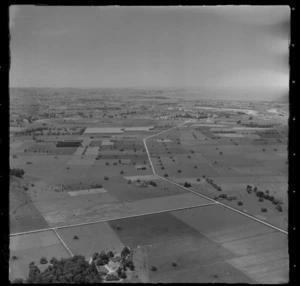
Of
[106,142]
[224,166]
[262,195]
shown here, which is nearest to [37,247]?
[262,195]

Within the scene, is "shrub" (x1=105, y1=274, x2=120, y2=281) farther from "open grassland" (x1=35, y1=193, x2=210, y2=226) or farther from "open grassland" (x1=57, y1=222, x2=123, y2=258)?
"open grassland" (x1=35, y1=193, x2=210, y2=226)

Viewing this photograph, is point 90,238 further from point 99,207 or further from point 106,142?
point 106,142

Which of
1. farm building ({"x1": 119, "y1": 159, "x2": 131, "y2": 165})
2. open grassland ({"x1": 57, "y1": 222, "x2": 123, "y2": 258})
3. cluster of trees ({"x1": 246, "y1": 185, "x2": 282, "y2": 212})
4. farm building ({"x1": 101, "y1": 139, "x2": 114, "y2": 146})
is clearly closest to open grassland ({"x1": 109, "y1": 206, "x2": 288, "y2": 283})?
open grassland ({"x1": 57, "y1": 222, "x2": 123, "y2": 258})

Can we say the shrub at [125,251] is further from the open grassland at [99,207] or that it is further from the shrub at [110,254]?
the open grassland at [99,207]

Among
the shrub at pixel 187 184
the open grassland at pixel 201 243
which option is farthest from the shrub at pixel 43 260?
the shrub at pixel 187 184

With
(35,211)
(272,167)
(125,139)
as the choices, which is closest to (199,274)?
(35,211)

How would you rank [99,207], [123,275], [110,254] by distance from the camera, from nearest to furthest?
[123,275]
[110,254]
[99,207]

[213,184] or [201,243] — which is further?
[213,184]
